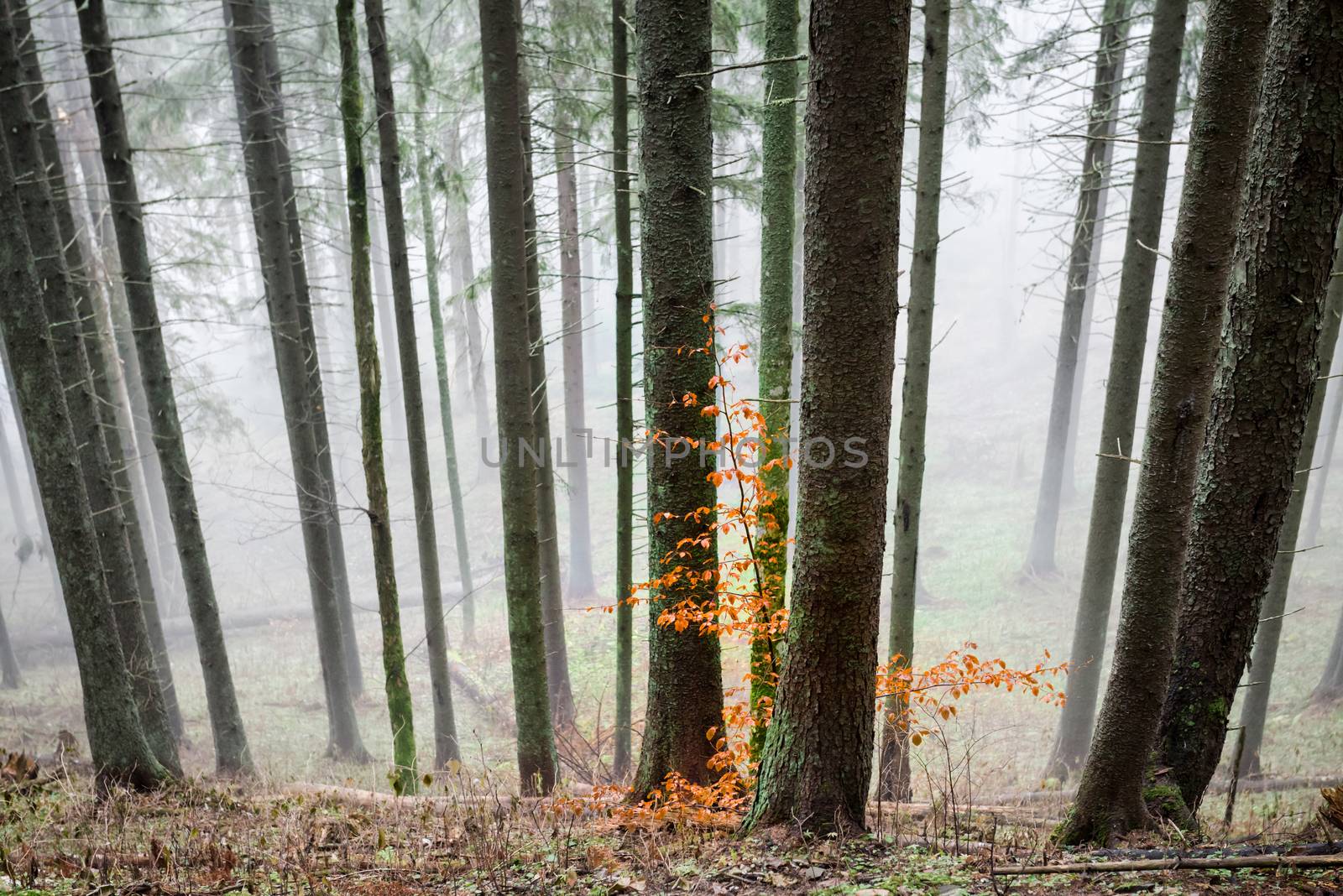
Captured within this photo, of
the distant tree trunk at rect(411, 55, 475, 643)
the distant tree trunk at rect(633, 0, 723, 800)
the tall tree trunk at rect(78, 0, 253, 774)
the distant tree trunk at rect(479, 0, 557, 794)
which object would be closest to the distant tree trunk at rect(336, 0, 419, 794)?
the distant tree trunk at rect(479, 0, 557, 794)

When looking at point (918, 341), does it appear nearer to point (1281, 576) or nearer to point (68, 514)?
point (1281, 576)

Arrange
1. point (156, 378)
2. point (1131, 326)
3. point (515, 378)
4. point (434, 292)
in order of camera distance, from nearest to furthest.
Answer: point (515, 378) → point (1131, 326) → point (156, 378) → point (434, 292)

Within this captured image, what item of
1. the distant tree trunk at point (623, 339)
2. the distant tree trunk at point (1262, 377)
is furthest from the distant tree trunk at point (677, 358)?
the distant tree trunk at point (1262, 377)

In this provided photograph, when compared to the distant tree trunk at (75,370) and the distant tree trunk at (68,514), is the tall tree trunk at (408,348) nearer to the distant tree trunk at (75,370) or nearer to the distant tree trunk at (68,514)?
the distant tree trunk at (75,370)

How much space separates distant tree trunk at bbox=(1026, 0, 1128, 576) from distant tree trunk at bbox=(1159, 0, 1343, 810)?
155 centimetres

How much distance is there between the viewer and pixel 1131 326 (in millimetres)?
7977

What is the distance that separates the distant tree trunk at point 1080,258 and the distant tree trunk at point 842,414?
2851 mm

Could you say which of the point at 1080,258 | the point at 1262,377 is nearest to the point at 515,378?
the point at 1262,377

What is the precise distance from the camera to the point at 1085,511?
20562 mm

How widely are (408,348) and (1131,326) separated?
7626 millimetres

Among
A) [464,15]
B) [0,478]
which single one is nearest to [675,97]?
[464,15]

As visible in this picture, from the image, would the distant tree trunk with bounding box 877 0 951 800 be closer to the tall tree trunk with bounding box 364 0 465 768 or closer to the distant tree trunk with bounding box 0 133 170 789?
the tall tree trunk with bounding box 364 0 465 768

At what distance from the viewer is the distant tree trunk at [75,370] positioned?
7.40m

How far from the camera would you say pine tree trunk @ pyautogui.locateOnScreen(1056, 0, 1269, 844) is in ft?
13.1
